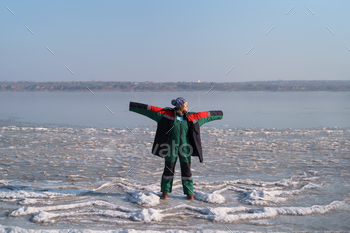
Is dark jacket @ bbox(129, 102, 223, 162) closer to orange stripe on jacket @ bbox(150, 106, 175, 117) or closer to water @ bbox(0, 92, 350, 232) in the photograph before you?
orange stripe on jacket @ bbox(150, 106, 175, 117)

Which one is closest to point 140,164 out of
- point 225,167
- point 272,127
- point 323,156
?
point 225,167

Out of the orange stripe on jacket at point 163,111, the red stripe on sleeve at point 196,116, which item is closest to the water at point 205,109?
the red stripe on sleeve at point 196,116

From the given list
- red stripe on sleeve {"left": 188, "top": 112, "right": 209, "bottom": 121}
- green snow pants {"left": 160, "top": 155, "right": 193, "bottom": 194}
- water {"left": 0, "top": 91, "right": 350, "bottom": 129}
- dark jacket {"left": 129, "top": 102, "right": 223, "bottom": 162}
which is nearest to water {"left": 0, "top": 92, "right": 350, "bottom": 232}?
green snow pants {"left": 160, "top": 155, "right": 193, "bottom": 194}

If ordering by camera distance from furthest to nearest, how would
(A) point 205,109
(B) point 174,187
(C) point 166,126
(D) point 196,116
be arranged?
(A) point 205,109 < (B) point 174,187 < (D) point 196,116 < (C) point 166,126

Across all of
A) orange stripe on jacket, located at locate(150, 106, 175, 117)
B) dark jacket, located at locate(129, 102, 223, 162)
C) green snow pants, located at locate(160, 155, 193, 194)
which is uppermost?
orange stripe on jacket, located at locate(150, 106, 175, 117)

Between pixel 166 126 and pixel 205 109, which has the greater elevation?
pixel 166 126

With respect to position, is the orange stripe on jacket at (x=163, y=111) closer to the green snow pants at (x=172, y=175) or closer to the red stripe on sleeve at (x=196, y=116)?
the red stripe on sleeve at (x=196, y=116)

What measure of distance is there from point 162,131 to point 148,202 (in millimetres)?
1003

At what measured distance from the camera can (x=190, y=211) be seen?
14.4ft

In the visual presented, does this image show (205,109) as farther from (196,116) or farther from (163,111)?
(163,111)

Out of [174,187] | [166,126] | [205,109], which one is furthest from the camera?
[205,109]

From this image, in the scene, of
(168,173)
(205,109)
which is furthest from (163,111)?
(205,109)

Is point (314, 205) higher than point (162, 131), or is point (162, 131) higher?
point (162, 131)

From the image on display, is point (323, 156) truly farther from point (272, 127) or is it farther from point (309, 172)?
point (272, 127)
